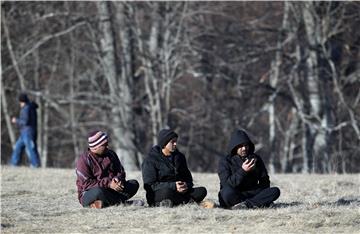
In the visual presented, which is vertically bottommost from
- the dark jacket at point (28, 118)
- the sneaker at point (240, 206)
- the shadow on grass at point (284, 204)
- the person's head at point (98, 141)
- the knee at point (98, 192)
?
the shadow on grass at point (284, 204)

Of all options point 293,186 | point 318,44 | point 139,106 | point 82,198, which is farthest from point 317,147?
point 82,198

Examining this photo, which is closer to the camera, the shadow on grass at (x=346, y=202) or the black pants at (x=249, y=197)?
the black pants at (x=249, y=197)

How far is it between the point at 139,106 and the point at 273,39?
17.9 ft

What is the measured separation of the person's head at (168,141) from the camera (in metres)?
13.7

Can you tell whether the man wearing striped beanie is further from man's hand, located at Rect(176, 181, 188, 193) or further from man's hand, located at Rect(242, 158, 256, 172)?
man's hand, located at Rect(242, 158, 256, 172)

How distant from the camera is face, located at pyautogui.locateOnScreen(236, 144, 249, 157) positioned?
13633 millimetres

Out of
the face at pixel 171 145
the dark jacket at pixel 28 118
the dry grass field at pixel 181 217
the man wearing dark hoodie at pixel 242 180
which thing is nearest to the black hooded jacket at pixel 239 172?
the man wearing dark hoodie at pixel 242 180

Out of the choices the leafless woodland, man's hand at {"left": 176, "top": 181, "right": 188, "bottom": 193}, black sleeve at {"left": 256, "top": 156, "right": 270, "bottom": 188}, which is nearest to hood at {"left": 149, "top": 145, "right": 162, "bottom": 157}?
man's hand at {"left": 176, "top": 181, "right": 188, "bottom": 193}

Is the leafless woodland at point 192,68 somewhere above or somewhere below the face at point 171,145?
above

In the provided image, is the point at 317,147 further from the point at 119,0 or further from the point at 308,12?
the point at 119,0

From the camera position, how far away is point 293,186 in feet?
61.7

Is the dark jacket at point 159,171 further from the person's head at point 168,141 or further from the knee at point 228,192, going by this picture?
the knee at point 228,192

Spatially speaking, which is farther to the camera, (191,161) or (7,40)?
(191,161)

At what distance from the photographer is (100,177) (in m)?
13.9
